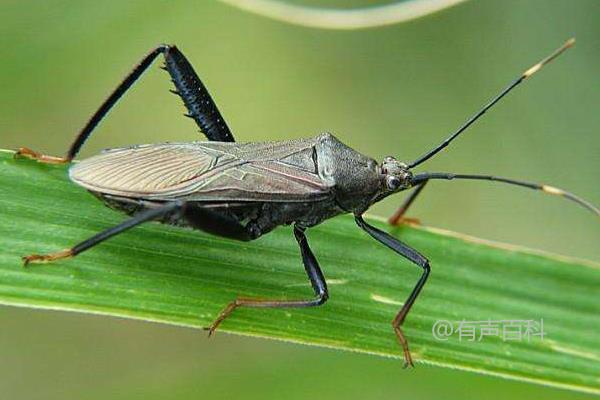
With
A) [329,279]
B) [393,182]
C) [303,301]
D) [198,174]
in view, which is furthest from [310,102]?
[303,301]

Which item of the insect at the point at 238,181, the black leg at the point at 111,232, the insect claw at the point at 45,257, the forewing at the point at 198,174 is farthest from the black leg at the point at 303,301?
the insect claw at the point at 45,257

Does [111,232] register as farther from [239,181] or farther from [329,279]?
[329,279]

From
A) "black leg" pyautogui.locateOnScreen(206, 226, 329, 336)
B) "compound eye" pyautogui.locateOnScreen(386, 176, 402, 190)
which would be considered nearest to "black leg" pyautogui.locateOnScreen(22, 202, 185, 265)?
"black leg" pyautogui.locateOnScreen(206, 226, 329, 336)

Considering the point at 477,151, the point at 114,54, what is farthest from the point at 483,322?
the point at 114,54

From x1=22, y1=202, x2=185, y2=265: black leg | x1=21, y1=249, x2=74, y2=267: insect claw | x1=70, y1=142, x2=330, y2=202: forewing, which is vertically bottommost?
→ x1=21, y1=249, x2=74, y2=267: insect claw

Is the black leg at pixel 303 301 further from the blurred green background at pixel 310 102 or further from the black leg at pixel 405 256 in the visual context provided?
the blurred green background at pixel 310 102

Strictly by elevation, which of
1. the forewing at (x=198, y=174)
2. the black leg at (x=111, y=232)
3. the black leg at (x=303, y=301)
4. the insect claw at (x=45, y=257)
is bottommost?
the black leg at (x=303, y=301)

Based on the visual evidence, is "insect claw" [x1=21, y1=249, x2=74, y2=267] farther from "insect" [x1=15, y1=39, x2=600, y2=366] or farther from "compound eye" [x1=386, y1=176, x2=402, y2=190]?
"compound eye" [x1=386, y1=176, x2=402, y2=190]

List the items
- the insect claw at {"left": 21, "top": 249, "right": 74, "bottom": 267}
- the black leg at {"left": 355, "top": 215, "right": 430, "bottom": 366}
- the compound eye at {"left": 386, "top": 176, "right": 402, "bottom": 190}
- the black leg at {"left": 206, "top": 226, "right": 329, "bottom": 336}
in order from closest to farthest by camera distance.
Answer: the insect claw at {"left": 21, "top": 249, "right": 74, "bottom": 267}, the black leg at {"left": 206, "top": 226, "right": 329, "bottom": 336}, the black leg at {"left": 355, "top": 215, "right": 430, "bottom": 366}, the compound eye at {"left": 386, "top": 176, "right": 402, "bottom": 190}

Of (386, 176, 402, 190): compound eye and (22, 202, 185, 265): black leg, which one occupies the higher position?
(386, 176, 402, 190): compound eye
